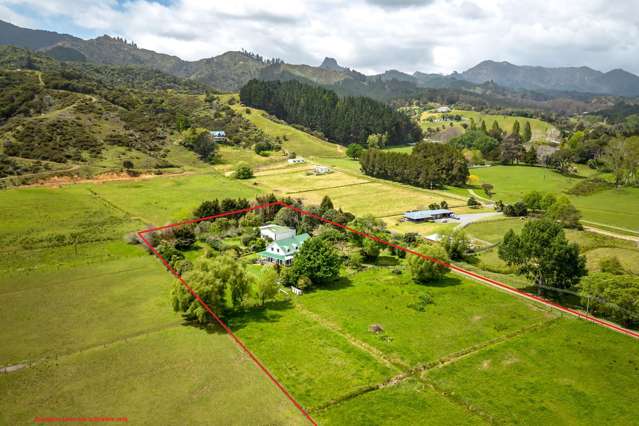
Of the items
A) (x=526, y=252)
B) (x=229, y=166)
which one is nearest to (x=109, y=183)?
(x=229, y=166)

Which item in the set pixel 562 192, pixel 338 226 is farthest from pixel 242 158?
pixel 562 192

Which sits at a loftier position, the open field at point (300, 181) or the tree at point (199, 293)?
the open field at point (300, 181)

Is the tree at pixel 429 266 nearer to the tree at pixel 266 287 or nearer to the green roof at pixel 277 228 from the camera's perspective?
the tree at pixel 266 287

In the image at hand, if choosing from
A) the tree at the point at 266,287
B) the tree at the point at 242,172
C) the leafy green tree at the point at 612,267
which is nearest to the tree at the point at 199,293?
the tree at the point at 266,287

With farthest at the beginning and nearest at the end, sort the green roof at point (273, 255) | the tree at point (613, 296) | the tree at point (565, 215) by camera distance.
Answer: the tree at point (565, 215)
the green roof at point (273, 255)
the tree at point (613, 296)

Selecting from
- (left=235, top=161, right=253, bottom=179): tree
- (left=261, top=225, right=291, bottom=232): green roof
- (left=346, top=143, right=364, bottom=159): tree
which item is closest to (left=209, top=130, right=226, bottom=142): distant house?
(left=235, top=161, right=253, bottom=179): tree

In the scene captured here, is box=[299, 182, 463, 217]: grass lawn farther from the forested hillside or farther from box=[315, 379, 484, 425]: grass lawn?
box=[315, 379, 484, 425]: grass lawn

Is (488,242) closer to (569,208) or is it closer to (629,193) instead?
(569,208)
